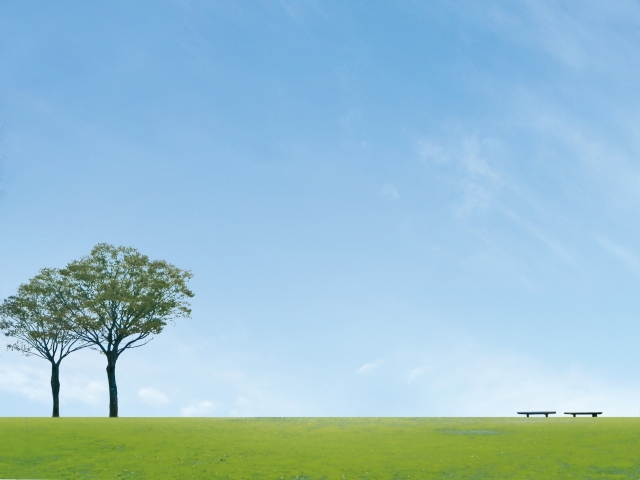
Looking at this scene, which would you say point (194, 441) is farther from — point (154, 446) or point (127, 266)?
point (127, 266)

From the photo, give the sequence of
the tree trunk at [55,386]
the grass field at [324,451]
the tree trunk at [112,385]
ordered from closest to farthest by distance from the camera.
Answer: the grass field at [324,451], the tree trunk at [112,385], the tree trunk at [55,386]

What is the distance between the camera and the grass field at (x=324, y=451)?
30281 millimetres

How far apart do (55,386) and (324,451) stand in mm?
43623

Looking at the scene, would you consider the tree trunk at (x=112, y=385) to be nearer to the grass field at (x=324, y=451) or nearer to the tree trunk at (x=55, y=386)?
the tree trunk at (x=55, y=386)

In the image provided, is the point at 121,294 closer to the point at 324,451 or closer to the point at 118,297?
the point at 118,297

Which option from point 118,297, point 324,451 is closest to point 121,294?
point 118,297

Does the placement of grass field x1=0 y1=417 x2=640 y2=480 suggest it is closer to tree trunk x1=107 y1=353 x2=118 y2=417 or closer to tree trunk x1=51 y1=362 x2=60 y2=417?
tree trunk x1=107 y1=353 x2=118 y2=417

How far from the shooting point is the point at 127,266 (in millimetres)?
67125

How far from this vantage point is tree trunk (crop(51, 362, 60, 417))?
65.8 meters

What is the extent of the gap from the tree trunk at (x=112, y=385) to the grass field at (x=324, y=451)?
18.3 meters

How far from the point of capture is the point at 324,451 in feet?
112

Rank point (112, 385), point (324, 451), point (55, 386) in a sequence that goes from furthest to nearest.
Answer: point (55, 386) → point (112, 385) → point (324, 451)

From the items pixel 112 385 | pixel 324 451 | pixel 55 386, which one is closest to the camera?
pixel 324 451

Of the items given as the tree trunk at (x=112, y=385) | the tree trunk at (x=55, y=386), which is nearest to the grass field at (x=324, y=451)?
the tree trunk at (x=112, y=385)
